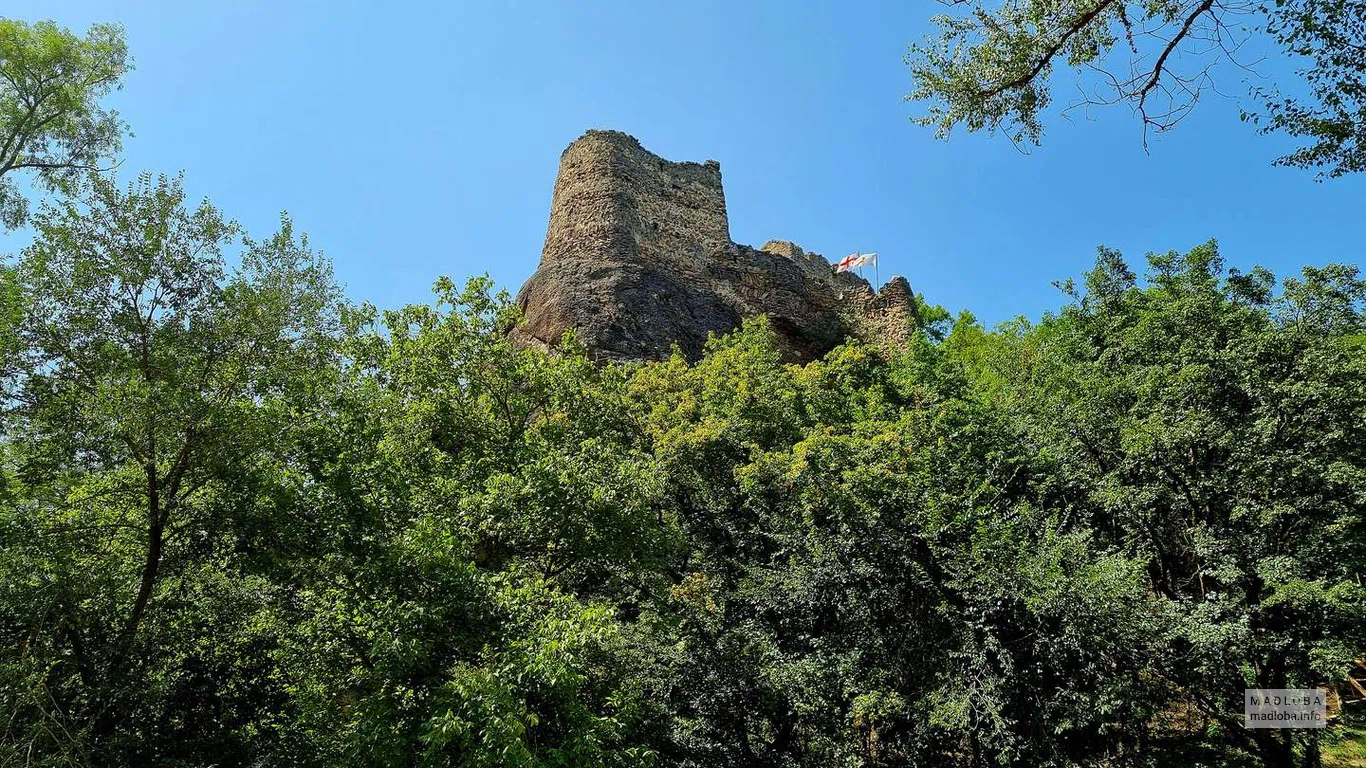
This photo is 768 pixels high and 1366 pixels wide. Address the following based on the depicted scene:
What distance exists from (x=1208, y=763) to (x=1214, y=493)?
3841mm

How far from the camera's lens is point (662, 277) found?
899 inches

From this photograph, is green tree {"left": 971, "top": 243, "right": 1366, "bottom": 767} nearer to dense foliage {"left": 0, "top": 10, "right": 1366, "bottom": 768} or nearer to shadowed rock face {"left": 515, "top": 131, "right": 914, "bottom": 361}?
dense foliage {"left": 0, "top": 10, "right": 1366, "bottom": 768}

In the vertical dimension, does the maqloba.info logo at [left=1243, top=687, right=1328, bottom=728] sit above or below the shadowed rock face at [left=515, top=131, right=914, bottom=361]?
below

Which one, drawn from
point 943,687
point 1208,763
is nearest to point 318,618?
point 943,687

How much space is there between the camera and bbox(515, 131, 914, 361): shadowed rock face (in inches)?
815

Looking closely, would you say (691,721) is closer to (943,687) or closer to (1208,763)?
(943,687)

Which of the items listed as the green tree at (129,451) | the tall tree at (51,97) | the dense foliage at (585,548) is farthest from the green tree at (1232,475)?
the tall tree at (51,97)

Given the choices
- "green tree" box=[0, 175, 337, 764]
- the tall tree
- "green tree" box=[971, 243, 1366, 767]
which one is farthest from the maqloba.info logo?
the tall tree

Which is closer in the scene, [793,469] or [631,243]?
[793,469]

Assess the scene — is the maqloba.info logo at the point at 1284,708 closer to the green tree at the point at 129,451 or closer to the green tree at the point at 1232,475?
the green tree at the point at 1232,475

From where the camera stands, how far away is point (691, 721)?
985 cm

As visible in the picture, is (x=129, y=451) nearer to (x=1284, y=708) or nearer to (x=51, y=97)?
(x=51, y=97)

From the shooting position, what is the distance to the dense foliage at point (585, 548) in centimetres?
811

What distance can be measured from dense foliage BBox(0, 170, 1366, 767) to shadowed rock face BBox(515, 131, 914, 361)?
23.4 feet
